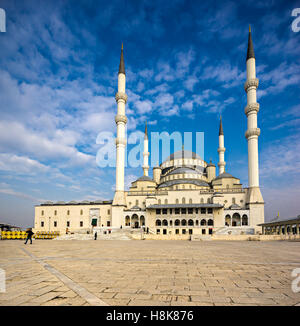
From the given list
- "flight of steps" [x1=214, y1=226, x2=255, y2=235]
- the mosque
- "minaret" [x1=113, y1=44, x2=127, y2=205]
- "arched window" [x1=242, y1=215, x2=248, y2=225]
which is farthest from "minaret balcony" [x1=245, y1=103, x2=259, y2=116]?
"minaret" [x1=113, y1=44, x2=127, y2=205]

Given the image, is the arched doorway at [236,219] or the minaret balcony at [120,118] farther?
the minaret balcony at [120,118]

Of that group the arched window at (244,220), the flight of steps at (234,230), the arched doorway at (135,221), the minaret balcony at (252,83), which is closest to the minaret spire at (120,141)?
the arched doorway at (135,221)

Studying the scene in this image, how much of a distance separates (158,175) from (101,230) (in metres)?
27.5

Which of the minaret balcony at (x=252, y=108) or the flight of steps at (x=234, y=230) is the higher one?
the minaret balcony at (x=252, y=108)

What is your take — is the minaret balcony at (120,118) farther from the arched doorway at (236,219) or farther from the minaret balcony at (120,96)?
the arched doorway at (236,219)

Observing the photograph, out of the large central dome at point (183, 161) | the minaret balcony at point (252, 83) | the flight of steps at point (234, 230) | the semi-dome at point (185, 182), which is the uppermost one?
the minaret balcony at point (252, 83)

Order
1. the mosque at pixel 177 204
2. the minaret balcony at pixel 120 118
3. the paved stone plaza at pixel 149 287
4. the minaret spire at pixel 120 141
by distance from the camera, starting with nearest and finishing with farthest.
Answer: the paved stone plaza at pixel 149 287 → the mosque at pixel 177 204 → the minaret spire at pixel 120 141 → the minaret balcony at pixel 120 118

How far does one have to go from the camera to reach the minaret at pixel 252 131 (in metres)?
43.5

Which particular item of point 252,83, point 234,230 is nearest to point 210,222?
point 234,230

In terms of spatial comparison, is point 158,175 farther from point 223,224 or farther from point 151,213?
point 223,224

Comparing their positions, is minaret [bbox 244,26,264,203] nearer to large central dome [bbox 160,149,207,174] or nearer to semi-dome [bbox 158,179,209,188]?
semi-dome [bbox 158,179,209,188]

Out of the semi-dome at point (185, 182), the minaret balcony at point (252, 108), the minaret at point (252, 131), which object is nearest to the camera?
the minaret at point (252, 131)

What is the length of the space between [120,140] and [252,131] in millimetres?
26681

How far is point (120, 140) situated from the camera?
1980 inches
